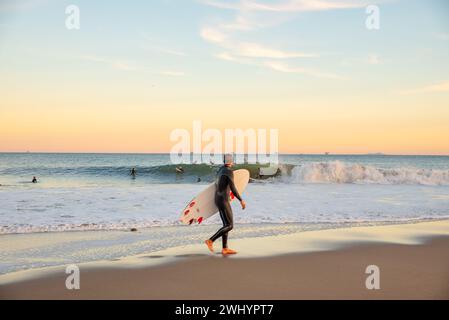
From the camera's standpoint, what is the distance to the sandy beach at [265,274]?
5.68 meters

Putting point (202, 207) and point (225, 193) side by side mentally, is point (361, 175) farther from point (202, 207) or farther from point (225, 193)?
point (225, 193)

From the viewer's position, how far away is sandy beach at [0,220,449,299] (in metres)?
5.68


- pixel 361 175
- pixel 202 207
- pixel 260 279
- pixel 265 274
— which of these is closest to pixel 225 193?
pixel 202 207

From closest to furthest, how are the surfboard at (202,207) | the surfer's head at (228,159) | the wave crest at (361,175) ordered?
the surfer's head at (228,159), the surfboard at (202,207), the wave crest at (361,175)

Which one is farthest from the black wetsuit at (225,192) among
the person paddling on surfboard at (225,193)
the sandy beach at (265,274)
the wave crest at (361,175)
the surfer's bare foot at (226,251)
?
the wave crest at (361,175)

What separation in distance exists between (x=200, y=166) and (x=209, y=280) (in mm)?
36963

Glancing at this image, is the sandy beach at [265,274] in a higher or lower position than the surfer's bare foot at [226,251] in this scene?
lower

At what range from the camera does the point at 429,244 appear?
8805 mm

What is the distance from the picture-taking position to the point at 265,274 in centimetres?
654

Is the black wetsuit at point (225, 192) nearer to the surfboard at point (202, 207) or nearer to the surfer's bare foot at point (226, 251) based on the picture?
the surfer's bare foot at point (226, 251)
